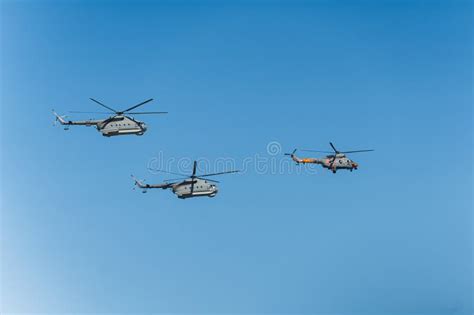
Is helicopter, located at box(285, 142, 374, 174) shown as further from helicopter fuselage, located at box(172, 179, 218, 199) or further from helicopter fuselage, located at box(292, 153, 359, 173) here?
helicopter fuselage, located at box(172, 179, 218, 199)

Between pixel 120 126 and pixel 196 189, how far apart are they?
1175 centimetres

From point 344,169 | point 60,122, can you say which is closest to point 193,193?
point 60,122

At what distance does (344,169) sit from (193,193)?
80.9ft

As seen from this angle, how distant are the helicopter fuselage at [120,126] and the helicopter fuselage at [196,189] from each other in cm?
870

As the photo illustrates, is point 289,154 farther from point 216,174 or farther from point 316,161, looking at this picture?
point 216,174

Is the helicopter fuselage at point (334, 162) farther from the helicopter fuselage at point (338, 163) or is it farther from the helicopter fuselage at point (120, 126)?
the helicopter fuselage at point (120, 126)

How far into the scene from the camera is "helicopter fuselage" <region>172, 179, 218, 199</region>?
94375 millimetres

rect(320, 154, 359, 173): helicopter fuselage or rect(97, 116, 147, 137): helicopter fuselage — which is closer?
rect(97, 116, 147, 137): helicopter fuselage

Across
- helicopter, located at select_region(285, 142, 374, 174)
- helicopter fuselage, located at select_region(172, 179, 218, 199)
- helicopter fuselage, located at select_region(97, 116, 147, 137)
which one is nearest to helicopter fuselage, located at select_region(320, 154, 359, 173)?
helicopter, located at select_region(285, 142, 374, 174)

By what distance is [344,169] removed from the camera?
110m

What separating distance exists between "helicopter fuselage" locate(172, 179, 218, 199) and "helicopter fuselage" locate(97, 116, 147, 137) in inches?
343

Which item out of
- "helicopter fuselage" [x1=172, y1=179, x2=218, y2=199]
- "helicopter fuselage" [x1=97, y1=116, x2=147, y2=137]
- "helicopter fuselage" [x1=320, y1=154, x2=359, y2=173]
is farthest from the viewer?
"helicopter fuselage" [x1=320, y1=154, x2=359, y2=173]

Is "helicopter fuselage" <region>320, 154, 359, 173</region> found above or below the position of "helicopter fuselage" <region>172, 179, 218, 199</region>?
above

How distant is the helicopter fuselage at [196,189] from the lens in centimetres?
9438
